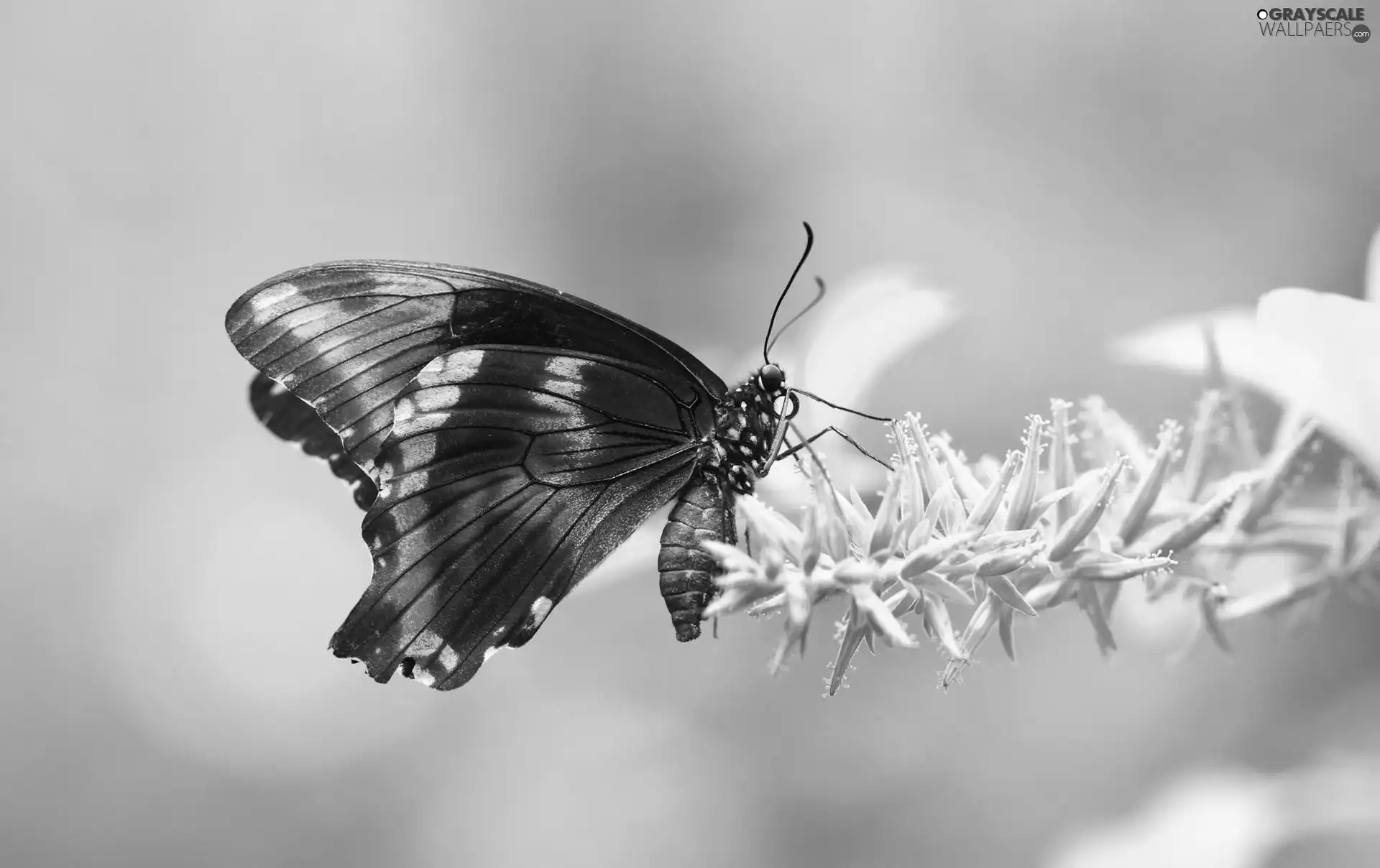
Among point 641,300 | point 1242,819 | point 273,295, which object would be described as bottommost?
point 1242,819

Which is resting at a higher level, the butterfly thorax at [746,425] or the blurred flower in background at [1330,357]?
the butterfly thorax at [746,425]

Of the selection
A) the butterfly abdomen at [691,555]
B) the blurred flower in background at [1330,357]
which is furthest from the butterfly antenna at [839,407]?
the blurred flower in background at [1330,357]

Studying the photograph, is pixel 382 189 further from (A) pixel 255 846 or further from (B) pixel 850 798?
(B) pixel 850 798

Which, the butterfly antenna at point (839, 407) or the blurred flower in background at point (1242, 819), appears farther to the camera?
the butterfly antenna at point (839, 407)

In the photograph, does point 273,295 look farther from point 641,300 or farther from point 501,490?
point 641,300

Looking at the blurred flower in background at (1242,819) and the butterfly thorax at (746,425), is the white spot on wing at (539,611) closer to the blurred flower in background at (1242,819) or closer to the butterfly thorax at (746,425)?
the butterfly thorax at (746,425)

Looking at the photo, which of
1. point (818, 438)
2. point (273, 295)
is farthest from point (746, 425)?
point (273, 295)
